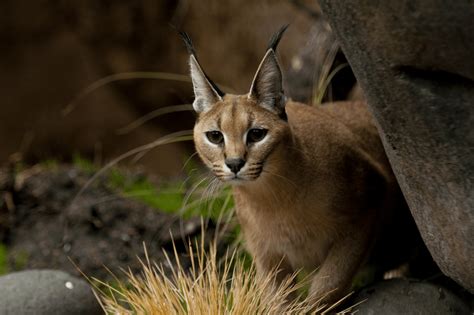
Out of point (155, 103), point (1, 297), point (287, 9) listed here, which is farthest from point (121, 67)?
point (1, 297)

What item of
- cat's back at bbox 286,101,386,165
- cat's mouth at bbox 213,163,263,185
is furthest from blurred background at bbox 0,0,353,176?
cat's mouth at bbox 213,163,263,185

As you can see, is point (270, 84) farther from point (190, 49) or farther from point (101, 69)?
point (101, 69)

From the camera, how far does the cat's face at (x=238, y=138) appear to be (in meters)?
3.62

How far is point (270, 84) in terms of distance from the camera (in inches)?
148

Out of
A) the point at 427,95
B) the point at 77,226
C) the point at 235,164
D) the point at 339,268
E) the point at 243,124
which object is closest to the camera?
the point at 427,95

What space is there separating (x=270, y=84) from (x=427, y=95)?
0.88m

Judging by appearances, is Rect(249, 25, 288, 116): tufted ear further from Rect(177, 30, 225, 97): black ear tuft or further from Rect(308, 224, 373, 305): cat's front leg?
Rect(308, 224, 373, 305): cat's front leg

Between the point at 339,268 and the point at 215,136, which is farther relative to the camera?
the point at 339,268

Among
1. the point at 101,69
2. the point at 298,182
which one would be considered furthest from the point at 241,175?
the point at 101,69

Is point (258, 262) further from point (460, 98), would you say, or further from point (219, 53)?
point (219, 53)

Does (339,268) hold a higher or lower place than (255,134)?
lower

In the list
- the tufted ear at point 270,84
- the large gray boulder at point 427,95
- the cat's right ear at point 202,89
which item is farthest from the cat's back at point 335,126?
the large gray boulder at point 427,95

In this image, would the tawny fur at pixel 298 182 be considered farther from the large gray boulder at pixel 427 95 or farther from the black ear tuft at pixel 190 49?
the large gray boulder at pixel 427 95

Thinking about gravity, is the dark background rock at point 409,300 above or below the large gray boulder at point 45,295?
above
